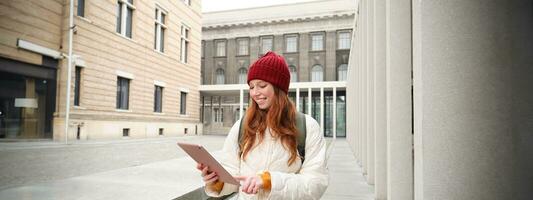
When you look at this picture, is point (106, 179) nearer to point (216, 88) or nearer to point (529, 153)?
point (529, 153)

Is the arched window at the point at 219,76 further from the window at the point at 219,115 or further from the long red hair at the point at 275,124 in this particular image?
the long red hair at the point at 275,124

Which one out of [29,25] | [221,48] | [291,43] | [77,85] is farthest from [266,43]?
[29,25]

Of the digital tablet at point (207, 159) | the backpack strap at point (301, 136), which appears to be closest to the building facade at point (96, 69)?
the digital tablet at point (207, 159)

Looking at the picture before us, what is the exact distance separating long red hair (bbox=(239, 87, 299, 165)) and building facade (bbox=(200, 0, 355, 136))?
27.6 m

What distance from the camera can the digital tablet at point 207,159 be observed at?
1618 mm

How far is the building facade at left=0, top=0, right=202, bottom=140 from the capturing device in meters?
13.4

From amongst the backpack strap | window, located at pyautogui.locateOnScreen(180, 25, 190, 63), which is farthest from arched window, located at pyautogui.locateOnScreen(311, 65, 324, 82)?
the backpack strap

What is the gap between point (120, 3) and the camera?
19297mm

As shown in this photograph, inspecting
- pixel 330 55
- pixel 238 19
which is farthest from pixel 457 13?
pixel 238 19

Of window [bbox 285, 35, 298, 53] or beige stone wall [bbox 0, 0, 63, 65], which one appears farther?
window [bbox 285, 35, 298, 53]

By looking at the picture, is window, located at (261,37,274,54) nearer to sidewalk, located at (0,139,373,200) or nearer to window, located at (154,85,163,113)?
window, located at (154,85,163,113)

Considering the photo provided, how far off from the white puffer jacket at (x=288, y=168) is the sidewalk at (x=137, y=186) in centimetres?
292

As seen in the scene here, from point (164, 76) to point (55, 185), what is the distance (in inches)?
730

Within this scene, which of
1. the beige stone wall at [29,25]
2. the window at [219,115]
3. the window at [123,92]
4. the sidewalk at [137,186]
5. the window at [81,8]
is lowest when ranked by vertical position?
the sidewalk at [137,186]
